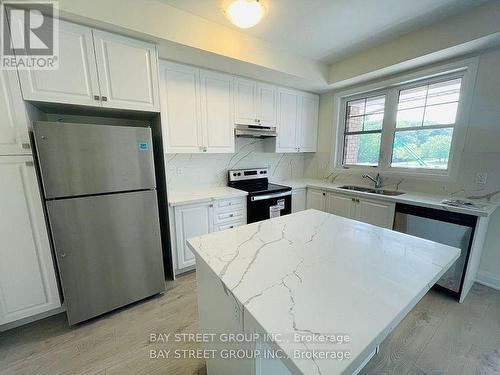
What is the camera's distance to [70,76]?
1.61 meters

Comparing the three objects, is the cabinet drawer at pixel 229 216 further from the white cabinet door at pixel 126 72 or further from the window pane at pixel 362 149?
the window pane at pixel 362 149

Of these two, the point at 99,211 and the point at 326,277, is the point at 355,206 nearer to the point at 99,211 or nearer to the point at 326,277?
the point at 326,277

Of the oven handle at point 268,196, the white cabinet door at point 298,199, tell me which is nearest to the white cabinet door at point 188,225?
the oven handle at point 268,196

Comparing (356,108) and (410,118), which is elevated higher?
(356,108)

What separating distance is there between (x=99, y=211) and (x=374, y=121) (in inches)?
140

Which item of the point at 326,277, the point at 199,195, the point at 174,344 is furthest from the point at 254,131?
the point at 174,344

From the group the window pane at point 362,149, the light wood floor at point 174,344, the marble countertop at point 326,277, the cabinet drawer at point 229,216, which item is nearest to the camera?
the marble countertop at point 326,277

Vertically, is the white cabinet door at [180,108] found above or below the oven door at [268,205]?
above

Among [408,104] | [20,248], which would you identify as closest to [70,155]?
[20,248]

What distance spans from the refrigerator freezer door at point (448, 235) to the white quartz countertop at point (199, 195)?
74.5 inches

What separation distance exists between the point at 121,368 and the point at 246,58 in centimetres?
291

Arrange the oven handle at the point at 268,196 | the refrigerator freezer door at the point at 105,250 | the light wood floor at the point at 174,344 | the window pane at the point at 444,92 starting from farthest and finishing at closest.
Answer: the oven handle at the point at 268,196 → the window pane at the point at 444,92 → the refrigerator freezer door at the point at 105,250 → the light wood floor at the point at 174,344

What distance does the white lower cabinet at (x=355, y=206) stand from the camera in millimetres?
2393

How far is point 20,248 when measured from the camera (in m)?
1.60
